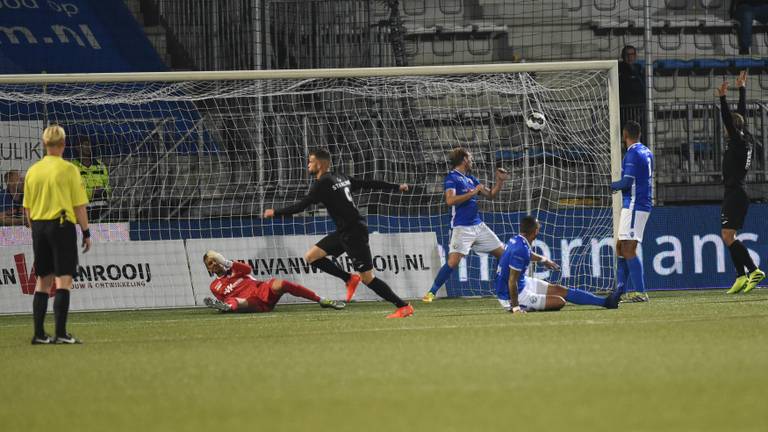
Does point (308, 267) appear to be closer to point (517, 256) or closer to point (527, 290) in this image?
point (527, 290)

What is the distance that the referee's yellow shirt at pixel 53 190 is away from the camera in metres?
9.69


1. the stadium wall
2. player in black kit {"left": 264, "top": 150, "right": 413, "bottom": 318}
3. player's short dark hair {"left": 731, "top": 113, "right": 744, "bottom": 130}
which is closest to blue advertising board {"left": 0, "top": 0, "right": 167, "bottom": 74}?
the stadium wall

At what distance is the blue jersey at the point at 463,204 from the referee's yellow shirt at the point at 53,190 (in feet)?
18.6

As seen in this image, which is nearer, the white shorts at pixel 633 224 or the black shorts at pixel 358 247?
the black shorts at pixel 358 247

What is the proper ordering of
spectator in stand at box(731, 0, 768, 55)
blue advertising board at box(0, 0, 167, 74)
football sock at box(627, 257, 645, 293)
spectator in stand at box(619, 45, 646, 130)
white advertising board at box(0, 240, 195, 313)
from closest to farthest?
football sock at box(627, 257, 645, 293), white advertising board at box(0, 240, 195, 313), spectator in stand at box(619, 45, 646, 130), blue advertising board at box(0, 0, 167, 74), spectator in stand at box(731, 0, 768, 55)

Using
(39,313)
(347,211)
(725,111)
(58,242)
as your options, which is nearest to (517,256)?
(347,211)

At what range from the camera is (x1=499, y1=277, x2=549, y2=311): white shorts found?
38.8 ft

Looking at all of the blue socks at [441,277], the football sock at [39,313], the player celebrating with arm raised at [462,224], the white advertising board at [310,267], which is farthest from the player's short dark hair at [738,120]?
the football sock at [39,313]

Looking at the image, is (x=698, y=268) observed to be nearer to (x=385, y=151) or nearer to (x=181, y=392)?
(x=385, y=151)

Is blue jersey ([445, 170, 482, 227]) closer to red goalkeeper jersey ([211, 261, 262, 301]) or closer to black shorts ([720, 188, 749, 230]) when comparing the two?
red goalkeeper jersey ([211, 261, 262, 301])

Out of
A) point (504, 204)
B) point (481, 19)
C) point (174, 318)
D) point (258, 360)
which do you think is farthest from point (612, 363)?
point (481, 19)

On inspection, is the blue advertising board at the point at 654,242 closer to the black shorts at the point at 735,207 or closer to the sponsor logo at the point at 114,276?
the sponsor logo at the point at 114,276

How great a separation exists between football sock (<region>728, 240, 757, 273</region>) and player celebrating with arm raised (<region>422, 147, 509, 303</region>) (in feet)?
9.51

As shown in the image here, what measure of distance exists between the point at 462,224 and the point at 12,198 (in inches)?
236
